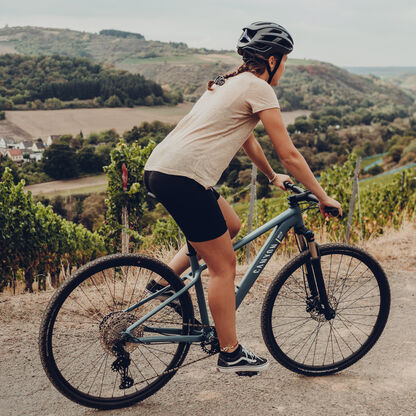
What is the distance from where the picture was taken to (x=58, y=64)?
75562mm

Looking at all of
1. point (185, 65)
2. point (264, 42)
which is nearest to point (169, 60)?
point (185, 65)

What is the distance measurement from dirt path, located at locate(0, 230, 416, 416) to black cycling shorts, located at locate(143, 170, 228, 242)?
983mm

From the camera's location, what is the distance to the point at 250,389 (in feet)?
8.89

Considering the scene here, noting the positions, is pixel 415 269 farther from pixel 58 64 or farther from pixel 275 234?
pixel 58 64

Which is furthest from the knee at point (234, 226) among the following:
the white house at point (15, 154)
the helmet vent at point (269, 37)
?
the white house at point (15, 154)

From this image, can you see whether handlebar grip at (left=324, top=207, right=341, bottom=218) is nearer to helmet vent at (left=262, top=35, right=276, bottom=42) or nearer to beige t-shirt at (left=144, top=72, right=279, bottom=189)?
beige t-shirt at (left=144, top=72, right=279, bottom=189)

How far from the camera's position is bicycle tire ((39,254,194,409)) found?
235cm

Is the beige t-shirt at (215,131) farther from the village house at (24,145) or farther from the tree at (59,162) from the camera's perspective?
the village house at (24,145)

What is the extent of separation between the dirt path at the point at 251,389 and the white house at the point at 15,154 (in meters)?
33.2

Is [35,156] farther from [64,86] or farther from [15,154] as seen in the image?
[64,86]

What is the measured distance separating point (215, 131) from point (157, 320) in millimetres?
1124

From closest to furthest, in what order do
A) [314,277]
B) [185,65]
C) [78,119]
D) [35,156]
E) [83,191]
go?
1. [314,277]
2. [83,191]
3. [35,156]
4. [78,119]
5. [185,65]

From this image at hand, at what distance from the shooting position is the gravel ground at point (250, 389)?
8.31ft

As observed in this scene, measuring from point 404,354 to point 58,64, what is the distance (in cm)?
8060
